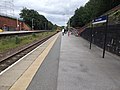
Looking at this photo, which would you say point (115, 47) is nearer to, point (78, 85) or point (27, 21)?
point (78, 85)

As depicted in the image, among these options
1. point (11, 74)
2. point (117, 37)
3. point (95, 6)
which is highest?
point (95, 6)

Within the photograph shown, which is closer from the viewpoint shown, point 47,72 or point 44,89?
point 44,89

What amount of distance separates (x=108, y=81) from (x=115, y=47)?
7.84 meters

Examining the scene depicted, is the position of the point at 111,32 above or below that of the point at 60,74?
above

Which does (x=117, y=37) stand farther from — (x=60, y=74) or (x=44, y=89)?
(x=44, y=89)

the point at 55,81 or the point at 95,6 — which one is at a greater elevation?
the point at 95,6

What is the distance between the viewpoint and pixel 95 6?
153 feet

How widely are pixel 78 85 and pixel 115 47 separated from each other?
8.70 m

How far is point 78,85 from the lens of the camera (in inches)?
279

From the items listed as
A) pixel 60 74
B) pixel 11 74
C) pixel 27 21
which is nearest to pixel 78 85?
pixel 60 74

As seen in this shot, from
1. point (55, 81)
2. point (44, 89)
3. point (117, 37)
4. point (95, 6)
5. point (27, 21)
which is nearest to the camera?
point (44, 89)

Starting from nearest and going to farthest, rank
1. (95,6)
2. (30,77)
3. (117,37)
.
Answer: (30,77) < (117,37) < (95,6)

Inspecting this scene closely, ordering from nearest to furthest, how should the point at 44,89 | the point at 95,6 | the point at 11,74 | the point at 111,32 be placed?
the point at 44,89, the point at 11,74, the point at 111,32, the point at 95,6

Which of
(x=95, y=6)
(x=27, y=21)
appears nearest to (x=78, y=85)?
(x=95, y=6)
